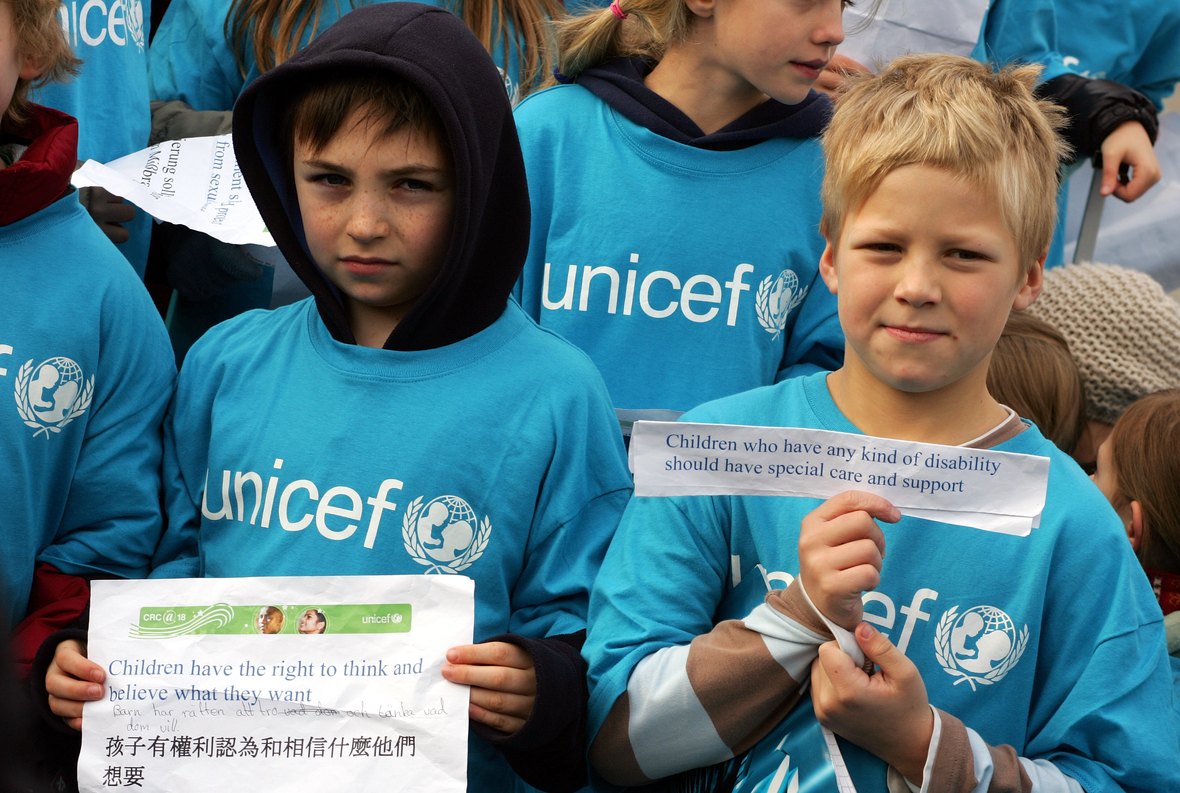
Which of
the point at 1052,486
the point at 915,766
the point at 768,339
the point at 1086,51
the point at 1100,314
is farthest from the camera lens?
the point at 1086,51

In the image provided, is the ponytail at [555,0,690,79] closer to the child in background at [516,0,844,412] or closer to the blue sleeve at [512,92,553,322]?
the child in background at [516,0,844,412]

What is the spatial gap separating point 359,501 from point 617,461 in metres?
0.46

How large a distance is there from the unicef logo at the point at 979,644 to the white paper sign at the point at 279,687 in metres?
0.74

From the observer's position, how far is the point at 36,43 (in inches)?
98.8

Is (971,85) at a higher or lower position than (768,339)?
higher

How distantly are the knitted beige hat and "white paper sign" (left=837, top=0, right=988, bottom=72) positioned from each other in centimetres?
92

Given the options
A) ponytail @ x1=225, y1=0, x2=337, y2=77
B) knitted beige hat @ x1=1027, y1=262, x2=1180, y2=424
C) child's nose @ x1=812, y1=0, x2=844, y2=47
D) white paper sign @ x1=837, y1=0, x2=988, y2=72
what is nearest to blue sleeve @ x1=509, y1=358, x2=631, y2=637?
child's nose @ x1=812, y1=0, x2=844, y2=47

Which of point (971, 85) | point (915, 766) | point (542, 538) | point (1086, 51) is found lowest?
point (915, 766)

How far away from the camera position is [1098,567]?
1.92 metres

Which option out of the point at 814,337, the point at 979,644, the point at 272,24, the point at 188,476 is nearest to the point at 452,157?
the point at 188,476

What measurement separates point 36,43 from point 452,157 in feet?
3.11

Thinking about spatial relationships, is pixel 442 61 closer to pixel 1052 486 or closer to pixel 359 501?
pixel 359 501

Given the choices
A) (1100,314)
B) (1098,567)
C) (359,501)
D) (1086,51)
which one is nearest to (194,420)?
(359,501)

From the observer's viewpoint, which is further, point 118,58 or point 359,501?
point 118,58
